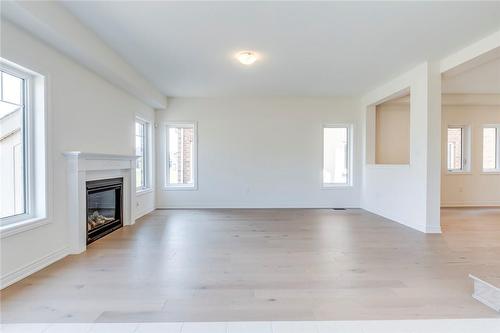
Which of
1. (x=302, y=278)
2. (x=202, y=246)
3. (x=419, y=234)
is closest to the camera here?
(x=302, y=278)

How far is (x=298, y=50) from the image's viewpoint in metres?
3.82

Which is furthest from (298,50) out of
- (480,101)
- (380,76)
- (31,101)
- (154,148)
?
(480,101)

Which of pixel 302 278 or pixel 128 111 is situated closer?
pixel 302 278

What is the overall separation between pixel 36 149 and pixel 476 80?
7136 millimetres

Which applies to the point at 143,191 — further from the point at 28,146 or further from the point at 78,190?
the point at 28,146

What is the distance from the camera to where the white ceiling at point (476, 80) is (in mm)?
4625

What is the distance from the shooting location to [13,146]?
9.02 feet

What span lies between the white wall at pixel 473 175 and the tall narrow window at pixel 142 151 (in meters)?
7.10

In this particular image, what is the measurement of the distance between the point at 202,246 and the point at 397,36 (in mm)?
3575

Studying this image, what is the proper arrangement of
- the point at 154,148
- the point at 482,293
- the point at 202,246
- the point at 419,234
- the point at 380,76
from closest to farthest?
the point at 482,293, the point at 202,246, the point at 419,234, the point at 380,76, the point at 154,148

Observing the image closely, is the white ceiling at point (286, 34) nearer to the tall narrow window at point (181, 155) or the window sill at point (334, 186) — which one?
the tall narrow window at point (181, 155)

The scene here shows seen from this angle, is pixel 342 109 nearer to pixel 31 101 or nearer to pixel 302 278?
pixel 302 278

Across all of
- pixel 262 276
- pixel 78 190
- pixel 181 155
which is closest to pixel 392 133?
pixel 181 155

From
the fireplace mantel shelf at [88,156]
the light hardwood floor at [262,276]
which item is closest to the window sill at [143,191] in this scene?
the light hardwood floor at [262,276]
